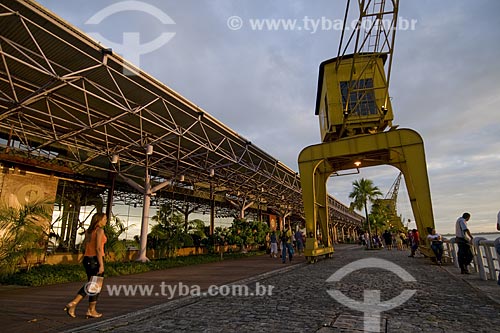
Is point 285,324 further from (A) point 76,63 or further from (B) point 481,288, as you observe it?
(A) point 76,63

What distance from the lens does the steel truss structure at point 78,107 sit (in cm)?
795

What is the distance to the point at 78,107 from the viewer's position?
39.8ft

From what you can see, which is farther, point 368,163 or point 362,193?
point 362,193

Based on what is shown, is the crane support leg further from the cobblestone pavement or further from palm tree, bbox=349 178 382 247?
palm tree, bbox=349 178 382 247

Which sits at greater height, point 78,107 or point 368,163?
point 78,107

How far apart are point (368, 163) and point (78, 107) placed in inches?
624

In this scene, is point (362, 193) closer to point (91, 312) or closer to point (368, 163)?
point (368, 163)

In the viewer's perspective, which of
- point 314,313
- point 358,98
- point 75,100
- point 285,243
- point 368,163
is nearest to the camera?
point 314,313

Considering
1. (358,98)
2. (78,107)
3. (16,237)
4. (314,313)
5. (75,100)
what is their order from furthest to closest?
(358,98) → (78,107) → (75,100) → (16,237) → (314,313)

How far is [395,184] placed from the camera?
89.7m

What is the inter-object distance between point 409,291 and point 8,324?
26.4ft

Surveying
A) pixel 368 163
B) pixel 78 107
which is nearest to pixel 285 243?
pixel 368 163

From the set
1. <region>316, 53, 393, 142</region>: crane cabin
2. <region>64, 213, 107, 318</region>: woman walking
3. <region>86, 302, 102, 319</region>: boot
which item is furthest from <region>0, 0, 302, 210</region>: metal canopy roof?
<region>86, 302, 102, 319</region>: boot

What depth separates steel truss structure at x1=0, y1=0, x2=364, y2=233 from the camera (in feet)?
26.1
